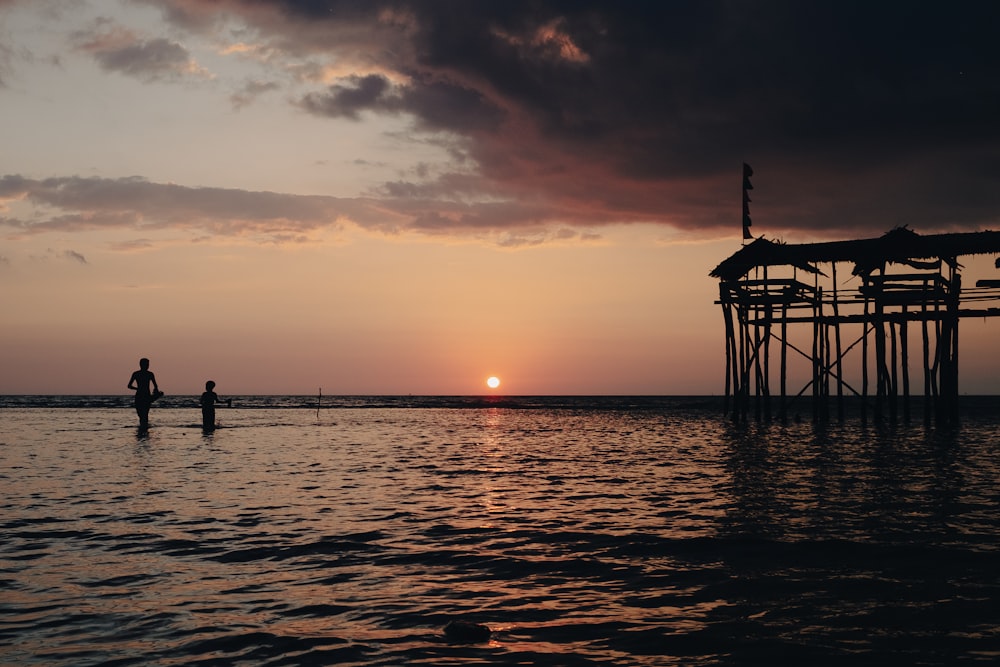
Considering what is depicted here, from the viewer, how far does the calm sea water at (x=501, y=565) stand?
18.9ft

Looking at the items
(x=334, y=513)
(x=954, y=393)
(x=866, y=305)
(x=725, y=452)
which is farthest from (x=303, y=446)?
(x=954, y=393)

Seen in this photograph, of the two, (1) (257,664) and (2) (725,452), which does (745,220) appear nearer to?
(2) (725,452)

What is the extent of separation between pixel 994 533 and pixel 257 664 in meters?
8.63

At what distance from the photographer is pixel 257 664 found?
17.5 ft

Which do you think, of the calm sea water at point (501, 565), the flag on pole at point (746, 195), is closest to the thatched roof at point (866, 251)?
the flag on pole at point (746, 195)

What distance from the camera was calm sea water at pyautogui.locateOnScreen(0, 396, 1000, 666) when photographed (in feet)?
18.9

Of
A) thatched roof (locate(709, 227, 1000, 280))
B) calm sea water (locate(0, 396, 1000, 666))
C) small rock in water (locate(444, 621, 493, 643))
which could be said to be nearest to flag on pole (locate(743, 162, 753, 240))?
thatched roof (locate(709, 227, 1000, 280))

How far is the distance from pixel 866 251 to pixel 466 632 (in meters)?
29.4

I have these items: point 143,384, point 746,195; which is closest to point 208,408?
point 143,384

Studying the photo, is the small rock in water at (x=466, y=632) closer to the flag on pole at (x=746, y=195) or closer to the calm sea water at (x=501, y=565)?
the calm sea water at (x=501, y=565)

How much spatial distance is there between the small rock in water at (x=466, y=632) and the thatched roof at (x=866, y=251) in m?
29.1

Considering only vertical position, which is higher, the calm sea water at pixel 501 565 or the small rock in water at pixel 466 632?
the small rock in water at pixel 466 632

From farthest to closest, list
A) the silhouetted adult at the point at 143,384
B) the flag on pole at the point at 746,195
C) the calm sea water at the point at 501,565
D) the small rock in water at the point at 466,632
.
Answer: the flag on pole at the point at 746,195 → the silhouetted adult at the point at 143,384 → the small rock in water at the point at 466,632 → the calm sea water at the point at 501,565

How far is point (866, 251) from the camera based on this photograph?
1232 inches
